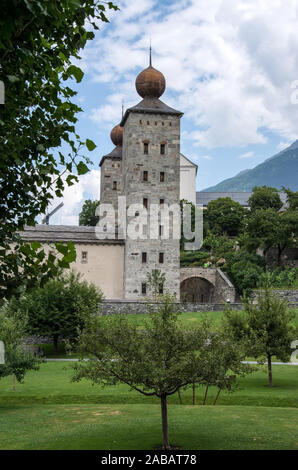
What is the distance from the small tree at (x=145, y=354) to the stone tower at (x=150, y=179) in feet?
102

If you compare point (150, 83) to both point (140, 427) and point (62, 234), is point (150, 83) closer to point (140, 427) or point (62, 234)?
point (62, 234)

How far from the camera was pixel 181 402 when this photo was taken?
71.4 feet

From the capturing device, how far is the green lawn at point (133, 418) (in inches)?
591

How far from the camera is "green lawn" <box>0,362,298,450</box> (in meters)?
15.0

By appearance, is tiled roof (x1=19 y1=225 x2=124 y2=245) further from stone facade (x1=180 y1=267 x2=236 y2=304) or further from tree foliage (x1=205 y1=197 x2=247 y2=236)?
tree foliage (x1=205 y1=197 x2=247 y2=236)

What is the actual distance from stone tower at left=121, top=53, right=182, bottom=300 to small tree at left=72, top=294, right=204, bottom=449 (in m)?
31.2

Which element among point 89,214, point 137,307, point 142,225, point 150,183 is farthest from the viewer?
point 89,214

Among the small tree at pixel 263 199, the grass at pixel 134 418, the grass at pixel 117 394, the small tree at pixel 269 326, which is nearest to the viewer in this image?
the grass at pixel 134 418

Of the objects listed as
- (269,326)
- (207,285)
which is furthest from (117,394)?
(207,285)

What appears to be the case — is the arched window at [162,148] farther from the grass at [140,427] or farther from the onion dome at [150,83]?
the grass at [140,427]

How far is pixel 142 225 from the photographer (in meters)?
46.1

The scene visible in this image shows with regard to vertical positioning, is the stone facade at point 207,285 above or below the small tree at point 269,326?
above

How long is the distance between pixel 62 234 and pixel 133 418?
30865mm

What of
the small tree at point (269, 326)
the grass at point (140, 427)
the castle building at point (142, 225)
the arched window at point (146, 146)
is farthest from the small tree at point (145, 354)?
the arched window at point (146, 146)
